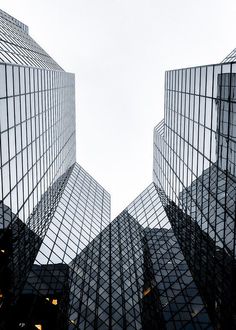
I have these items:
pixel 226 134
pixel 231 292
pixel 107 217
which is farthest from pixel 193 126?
pixel 107 217

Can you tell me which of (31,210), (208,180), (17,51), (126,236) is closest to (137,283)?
(31,210)

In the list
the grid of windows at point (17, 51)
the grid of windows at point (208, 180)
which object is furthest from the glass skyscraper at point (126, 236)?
the grid of windows at point (17, 51)

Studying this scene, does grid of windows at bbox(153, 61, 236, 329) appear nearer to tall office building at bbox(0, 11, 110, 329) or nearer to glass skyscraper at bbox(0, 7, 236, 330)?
glass skyscraper at bbox(0, 7, 236, 330)

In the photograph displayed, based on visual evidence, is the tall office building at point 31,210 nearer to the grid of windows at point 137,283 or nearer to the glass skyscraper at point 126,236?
the glass skyscraper at point 126,236

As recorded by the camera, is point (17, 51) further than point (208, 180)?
Yes

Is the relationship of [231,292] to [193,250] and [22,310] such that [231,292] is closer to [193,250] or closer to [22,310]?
[193,250]

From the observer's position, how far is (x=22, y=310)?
27.7m

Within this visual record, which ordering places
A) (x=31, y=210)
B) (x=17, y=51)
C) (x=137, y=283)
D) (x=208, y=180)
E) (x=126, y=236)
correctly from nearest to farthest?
(x=208, y=180)
(x=31, y=210)
(x=17, y=51)
(x=137, y=283)
(x=126, y=236)

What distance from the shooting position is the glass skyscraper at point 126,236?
2405 centimetres

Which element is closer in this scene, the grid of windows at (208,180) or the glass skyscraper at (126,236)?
the grid of windows at (208,180)

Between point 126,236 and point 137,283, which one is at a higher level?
point 126,236

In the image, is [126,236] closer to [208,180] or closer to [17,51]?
[208,180]

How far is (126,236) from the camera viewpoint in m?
50.7

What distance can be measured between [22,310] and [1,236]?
25.1 ft
